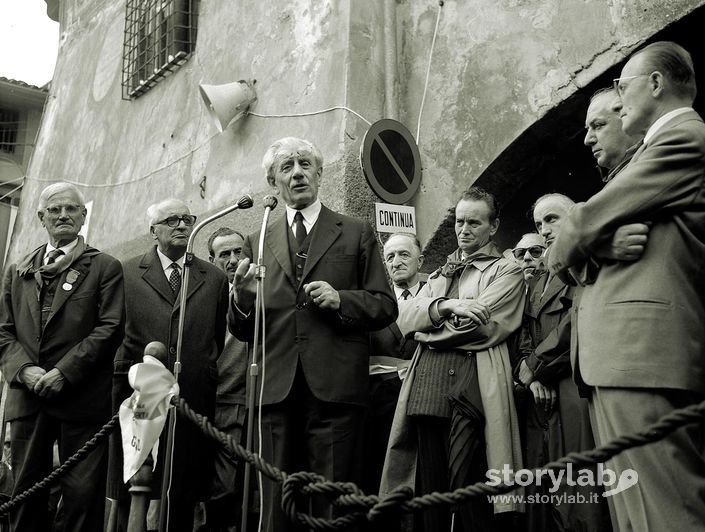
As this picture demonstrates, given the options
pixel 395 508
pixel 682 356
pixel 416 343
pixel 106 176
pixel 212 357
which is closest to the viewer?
pixel 395 508

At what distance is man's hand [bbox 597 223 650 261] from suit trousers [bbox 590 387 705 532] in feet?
1.48

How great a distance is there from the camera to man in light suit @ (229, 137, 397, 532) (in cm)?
377

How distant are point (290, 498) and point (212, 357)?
8.42 ft

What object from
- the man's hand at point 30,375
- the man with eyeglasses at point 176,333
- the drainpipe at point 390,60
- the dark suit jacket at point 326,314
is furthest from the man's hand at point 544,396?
the drainpipe at point 390,60

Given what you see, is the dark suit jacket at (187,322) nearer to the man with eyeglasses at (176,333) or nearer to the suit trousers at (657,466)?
the man with eyeglasses at (176,333)

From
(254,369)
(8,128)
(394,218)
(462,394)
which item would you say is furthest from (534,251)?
A: (8,128)

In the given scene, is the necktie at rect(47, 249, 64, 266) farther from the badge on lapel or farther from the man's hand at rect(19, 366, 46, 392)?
the man's hand at rect(19, 366, 46, 392)

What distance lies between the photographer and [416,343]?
15.3ft

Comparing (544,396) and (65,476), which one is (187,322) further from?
(544,396)

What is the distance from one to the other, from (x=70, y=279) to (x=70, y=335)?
34 centimetres

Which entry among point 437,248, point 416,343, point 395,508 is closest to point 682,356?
point 395,508

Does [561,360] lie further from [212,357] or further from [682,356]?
[212,357]

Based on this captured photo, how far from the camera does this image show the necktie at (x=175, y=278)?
529 centimetres

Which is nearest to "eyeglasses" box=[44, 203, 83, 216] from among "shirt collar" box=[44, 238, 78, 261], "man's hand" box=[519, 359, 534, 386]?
"shirt collar" box=[44, 238, 78, 261]
